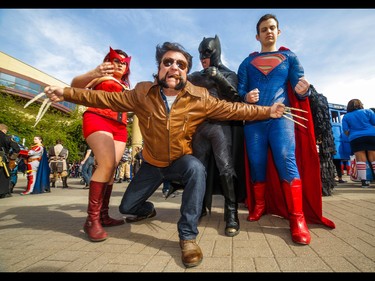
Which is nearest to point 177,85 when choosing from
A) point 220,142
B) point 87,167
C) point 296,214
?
point 220,142

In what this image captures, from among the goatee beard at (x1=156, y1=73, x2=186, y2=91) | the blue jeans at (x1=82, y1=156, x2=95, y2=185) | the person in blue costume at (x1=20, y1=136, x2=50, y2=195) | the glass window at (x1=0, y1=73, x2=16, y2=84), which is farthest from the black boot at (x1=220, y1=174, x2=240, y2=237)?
the glass window at (x1=0, y1=73, x2=16, y2=84)

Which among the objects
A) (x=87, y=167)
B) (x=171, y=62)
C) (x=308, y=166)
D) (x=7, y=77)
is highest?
(x=7, y=77)

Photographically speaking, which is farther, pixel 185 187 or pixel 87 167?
pixel 87 167

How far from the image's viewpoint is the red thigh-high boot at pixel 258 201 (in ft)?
9.21

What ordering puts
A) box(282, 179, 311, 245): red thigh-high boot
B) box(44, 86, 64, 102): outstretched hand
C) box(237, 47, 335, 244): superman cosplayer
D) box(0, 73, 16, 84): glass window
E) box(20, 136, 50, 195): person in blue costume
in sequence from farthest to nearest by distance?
box(0, 73, 16, 84): glass window < box(20, 136, 50, 195): person in blue costume < box(237, 47, 335, 244): superman cosplayer < box(44, 86, 64, 102): outstretched hand < box(282, 179, 311, 245): red thigh-high boot

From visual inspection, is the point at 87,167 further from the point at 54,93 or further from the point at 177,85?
the point at 177,85

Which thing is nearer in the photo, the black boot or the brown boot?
the brown boot

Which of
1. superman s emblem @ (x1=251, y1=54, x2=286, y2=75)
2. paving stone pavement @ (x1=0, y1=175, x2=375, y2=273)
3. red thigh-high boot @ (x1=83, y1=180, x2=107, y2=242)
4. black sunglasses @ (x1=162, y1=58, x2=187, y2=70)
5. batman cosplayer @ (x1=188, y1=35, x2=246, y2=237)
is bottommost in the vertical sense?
paving stone pavement @ (x1=0, y1=175, x2=375, y2=273)

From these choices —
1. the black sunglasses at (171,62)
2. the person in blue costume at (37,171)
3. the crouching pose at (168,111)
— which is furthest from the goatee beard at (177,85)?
the person in blue costume at (37,171)

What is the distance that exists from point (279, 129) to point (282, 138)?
11 centimetres

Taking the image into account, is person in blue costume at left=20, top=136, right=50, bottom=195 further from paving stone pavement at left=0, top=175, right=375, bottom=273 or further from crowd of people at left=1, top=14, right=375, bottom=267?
crowd of people at left=1, top=14, right=375, bottom=267

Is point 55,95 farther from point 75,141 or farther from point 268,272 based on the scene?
point 75,141

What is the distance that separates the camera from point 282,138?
240 centimetres

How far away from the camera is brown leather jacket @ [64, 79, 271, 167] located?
2.17 metres
